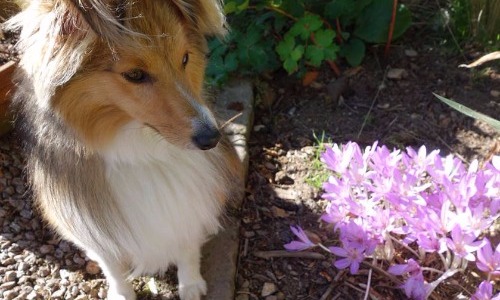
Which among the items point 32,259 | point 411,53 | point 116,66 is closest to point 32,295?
point 32,259

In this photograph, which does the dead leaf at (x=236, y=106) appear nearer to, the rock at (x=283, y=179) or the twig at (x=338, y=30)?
the rock at (x=283, y=179)

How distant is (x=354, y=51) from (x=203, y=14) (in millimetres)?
1524

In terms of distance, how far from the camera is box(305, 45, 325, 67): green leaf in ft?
10.2

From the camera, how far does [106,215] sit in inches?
79.8

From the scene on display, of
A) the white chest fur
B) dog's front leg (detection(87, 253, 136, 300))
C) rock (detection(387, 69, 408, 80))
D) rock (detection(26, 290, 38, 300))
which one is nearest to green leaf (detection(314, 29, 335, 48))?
rock (detection(387, 69, 408, 80))

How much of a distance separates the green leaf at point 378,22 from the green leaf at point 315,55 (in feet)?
1.11

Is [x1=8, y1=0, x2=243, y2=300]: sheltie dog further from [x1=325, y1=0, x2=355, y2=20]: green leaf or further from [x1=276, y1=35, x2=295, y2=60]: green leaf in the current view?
[x1=325, y1=0, x2=355, y2=20]: green leaf

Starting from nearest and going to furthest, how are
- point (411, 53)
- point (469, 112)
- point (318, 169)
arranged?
1. point (469, 112)
2. point (318, 169)
3. point (411, 53)

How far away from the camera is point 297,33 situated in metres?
3.11

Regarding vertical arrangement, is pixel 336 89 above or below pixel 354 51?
below

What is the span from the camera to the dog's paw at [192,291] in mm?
2369

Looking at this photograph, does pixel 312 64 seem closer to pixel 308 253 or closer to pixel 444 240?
pixel 308 253

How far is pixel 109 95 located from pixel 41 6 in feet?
1.08

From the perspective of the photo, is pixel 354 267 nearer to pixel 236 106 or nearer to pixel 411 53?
pixel 236 106
